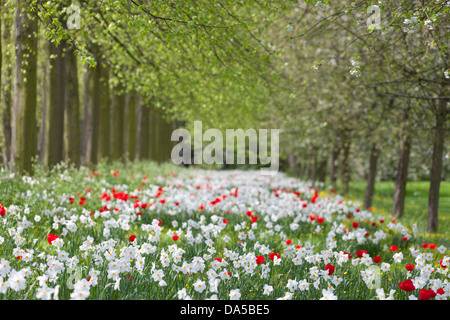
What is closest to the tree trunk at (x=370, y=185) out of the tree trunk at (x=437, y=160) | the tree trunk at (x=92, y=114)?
the tree trunk at (x=437, y=160)

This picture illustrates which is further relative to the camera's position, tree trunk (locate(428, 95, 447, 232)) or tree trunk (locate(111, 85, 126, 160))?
tree trunk (locate(111, 85, 126, 160))

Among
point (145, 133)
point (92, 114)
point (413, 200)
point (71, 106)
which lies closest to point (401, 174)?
point (71, 106)

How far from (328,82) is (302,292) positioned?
11.5 metres

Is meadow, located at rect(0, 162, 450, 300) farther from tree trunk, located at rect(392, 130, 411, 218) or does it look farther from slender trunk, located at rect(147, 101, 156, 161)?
slender trunk, located at rect(147, 101, 156, 161)

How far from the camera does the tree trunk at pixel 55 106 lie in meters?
10.6

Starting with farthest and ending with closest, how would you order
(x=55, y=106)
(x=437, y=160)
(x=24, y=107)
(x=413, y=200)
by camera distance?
1. (x=413, y=200)
2. (x=55, y=106)
3. (x=437, y=160)
4. (x=24, y=107)

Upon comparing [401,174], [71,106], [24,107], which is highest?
[71,106]

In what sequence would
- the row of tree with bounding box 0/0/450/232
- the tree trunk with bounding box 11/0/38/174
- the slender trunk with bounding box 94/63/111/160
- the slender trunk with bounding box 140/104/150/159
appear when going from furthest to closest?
the slender trunk with bounding box 140/104/150/159 → the slender trunk with bounding box 94/63/111/160 → the tree trunk with bounding box 11/0/38/174 → the row of tree with bounding box 0/0/450/232

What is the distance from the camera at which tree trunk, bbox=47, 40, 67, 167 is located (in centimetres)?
1056

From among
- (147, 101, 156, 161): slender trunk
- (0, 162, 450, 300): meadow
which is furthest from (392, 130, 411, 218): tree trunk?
(147, 101, 156, 161): slender trunk

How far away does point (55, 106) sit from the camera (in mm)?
10750

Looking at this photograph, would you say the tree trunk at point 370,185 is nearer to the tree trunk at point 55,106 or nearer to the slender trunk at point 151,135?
the tree trunk at point 55,106

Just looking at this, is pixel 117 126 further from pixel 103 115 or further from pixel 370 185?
pixel 370 185

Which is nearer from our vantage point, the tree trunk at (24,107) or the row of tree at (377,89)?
the row of tree at (377,89)
